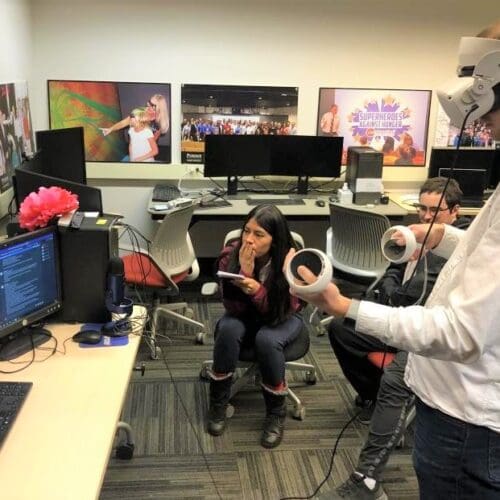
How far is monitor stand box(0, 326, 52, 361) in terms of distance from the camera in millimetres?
1799

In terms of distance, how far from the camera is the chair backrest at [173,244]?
3.15 metres

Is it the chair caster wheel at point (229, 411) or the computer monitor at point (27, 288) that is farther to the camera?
the chair caster wheel at point (229, 411)

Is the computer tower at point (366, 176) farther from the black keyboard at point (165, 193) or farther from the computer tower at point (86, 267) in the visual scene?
the computer tower at point (86, 267)

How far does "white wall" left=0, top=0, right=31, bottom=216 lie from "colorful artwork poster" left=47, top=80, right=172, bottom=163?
37 centimetres

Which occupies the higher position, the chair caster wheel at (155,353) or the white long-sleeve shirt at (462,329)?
the white long-sleeve shirt at (462,329)

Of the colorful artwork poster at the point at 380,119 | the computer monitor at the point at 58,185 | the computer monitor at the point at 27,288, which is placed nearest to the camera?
the computer monitor at the point at 27,288

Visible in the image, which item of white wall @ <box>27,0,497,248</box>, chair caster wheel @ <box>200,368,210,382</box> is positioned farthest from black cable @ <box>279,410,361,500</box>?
white wall @ <box>27,0,497,248</box>

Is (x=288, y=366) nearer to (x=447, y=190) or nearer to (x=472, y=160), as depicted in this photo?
(x=447, y=190)

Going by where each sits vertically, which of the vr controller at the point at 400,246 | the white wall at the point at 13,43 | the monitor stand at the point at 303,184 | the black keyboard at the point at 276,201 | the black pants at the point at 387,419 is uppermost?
the white wall at the point at 13,43

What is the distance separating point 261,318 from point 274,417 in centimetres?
45

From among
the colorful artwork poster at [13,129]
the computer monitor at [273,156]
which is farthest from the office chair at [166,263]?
the computer monitor at [273,156]

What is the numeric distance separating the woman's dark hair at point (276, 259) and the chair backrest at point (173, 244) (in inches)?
26.5

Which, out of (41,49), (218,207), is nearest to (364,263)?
(218,207)

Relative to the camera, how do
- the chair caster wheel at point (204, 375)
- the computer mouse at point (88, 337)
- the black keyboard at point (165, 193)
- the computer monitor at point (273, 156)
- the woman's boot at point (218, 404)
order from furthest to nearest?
the computer monitor at point (273, 156) → the black keyboard at point (165, 193) → the chair caster wheel at point (204, 375) → the woman's boot at point (218, 404) → the computer mouse at point (88, 337)
